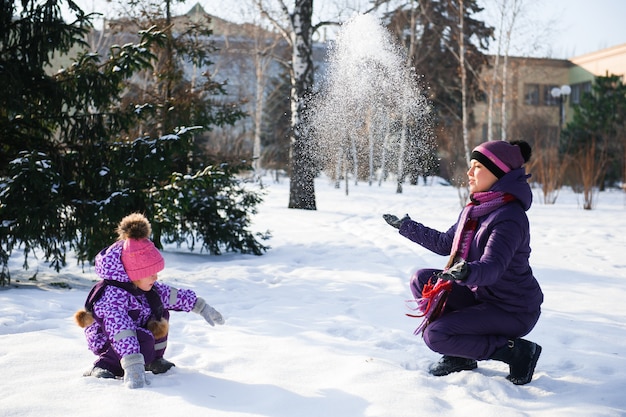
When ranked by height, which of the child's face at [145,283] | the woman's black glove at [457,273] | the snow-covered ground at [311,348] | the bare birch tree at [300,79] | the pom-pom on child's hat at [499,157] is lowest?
the snow-covered ground at [311,348]

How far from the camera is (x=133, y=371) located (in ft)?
10.1

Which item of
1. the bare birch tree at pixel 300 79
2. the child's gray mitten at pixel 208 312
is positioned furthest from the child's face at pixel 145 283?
the bare birch tree at pixel 300 79

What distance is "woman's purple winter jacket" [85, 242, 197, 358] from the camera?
3105 millimetres

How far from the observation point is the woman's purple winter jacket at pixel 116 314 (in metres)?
3.11

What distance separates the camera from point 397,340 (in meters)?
4.22

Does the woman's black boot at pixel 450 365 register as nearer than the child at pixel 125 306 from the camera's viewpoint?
No

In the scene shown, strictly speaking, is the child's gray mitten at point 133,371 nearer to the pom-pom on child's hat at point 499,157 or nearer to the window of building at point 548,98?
the pom-pom on child's hat at point 499,157

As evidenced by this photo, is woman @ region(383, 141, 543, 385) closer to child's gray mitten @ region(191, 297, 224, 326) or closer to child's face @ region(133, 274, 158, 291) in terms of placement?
child's gray mitten @ region(191, 297, 224, 326)

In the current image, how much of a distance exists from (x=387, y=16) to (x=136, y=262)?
22578mm

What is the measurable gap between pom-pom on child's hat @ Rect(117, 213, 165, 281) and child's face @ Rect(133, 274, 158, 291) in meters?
0.03

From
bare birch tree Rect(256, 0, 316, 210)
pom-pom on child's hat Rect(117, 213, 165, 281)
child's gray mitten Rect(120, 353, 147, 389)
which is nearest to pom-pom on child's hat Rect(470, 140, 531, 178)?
pom-pom on child's hat Rect(117, 213, 165, 281)

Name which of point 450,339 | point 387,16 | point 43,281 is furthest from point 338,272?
point 387,16

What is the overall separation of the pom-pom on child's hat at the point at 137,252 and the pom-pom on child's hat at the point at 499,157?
183cm

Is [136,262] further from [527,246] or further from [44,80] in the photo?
[44,80]
